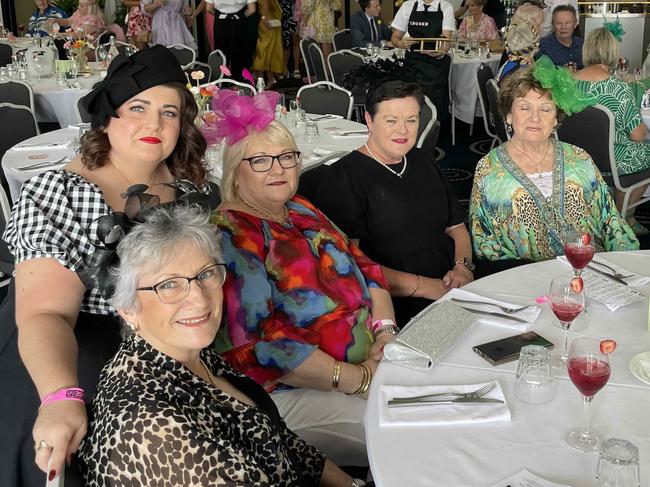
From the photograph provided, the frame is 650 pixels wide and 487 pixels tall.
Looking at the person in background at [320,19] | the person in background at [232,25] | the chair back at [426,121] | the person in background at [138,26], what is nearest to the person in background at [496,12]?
the person in background at [320,19]

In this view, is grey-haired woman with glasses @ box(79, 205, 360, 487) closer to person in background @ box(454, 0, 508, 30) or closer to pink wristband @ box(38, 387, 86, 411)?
pink wristband @ box(38, 387, 86, 411)

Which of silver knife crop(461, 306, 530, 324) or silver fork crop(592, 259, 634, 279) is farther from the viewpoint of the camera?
silver fork crop(592, 259, 634, 279)

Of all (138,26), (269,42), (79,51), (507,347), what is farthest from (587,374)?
(269,42)

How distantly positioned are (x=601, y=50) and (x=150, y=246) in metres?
3.86

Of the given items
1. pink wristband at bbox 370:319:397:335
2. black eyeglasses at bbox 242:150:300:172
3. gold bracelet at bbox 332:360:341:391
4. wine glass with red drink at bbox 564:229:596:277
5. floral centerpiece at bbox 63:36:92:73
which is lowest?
gold bracelet at bbox 332:360:341:391

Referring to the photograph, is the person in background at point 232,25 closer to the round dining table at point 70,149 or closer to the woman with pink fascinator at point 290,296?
the round dining table at point 70,149

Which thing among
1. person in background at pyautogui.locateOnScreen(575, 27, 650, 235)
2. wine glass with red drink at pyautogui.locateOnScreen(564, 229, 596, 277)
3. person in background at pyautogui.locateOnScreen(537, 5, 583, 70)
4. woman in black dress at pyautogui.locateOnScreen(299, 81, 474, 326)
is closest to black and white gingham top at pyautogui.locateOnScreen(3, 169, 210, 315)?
woman in black dress at pyautogui.locateOnScreen(299, 81, 474, 326)

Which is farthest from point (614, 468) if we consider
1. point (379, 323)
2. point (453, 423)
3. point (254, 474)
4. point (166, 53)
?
point (166, 53)

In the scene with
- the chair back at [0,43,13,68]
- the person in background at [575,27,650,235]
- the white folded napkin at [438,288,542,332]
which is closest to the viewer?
the white folded napkin at [438,288,542,332]

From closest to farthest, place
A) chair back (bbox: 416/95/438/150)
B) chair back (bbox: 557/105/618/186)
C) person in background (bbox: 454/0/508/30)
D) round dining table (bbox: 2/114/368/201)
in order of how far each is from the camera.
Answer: round dining table (bbox: 2/114/368/201), chair back (bbox: 557/105/618/186), chair back (bbox: 416/95/438/150), person in background (bbox: 454/0/508/30)

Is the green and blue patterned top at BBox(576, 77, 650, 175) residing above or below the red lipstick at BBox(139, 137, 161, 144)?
below

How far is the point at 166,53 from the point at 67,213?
1.74 feet

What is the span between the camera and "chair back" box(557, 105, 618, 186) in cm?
390

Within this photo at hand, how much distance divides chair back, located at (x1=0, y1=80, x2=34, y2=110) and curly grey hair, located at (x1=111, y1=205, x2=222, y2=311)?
163 inches
